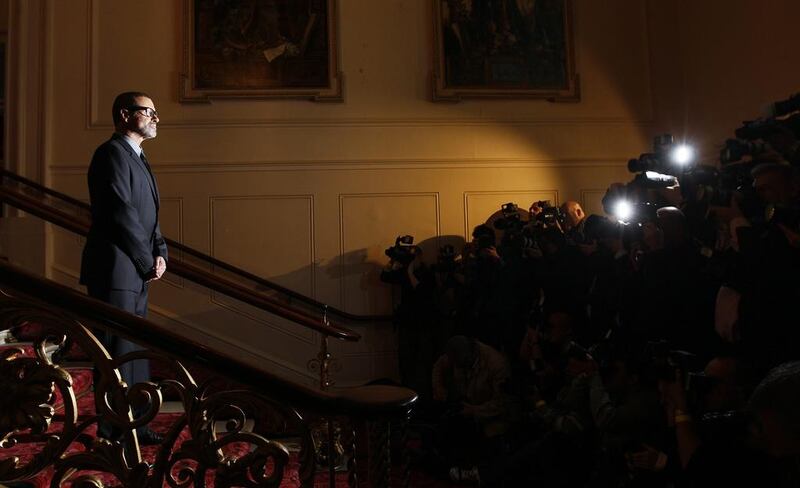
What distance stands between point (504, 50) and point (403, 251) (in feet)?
7.78

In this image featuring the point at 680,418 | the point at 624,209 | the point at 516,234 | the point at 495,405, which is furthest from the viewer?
the point at 516,234

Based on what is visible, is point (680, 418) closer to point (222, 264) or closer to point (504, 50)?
point (222, 264)

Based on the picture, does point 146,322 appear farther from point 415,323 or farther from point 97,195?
point 415,323

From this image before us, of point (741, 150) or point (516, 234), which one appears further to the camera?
point (516, 234)

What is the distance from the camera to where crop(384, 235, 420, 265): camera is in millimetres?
5602

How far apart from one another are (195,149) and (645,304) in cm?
444

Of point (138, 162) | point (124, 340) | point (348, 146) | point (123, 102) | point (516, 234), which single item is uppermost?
point (348, 146)

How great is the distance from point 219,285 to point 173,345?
2224 millimetres

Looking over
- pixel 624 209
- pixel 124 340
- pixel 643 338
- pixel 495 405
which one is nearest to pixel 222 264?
pixel 495 405

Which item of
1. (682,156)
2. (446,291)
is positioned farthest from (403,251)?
(682,156)

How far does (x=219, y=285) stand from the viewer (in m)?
3.66

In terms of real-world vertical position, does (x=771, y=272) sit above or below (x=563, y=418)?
above

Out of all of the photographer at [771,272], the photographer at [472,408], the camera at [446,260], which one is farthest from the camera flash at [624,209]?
the camera at [446,260]

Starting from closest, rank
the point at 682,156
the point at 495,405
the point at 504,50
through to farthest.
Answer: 1. the point at 682,156
2. the point at 495,405
3. the point at 504,50
